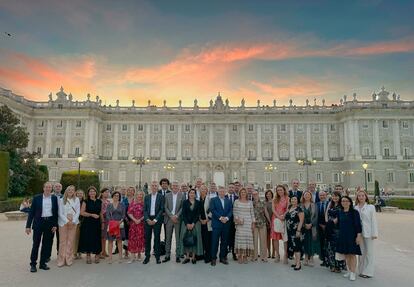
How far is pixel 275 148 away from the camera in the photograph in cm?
5519

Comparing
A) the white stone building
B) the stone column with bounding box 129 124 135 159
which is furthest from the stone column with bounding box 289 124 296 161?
the stone column with bounding box 129 124 135 159

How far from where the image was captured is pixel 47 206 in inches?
316

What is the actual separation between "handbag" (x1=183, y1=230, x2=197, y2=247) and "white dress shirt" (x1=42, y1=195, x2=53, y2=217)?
341cm

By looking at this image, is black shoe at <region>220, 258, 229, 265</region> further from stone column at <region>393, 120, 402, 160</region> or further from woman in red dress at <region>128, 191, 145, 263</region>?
stone column at <region>393, 120, 402, 160</region>

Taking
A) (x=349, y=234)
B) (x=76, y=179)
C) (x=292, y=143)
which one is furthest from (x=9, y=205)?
(x=292, y=143)

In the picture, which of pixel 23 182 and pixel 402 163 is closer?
pixel 23 182

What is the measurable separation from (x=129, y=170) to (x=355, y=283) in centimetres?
5136

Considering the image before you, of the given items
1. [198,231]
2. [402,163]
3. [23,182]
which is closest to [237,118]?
[402,163]

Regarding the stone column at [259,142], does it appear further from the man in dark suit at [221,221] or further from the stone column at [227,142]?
the man in dark suit at [221,221]

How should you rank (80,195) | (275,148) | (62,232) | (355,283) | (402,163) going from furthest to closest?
(275,148) < (402,163) < (80,195) < (62,232) < (355,283)

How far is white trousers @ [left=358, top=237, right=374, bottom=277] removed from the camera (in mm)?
7426

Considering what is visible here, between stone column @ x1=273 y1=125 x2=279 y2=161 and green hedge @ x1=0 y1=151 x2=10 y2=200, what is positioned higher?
stone column @ x1=273 y1=125 x2=279 y2=161

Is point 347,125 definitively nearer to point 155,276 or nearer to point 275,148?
point 275,148

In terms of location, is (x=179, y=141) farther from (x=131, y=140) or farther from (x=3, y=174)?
(x=3, y=174)
